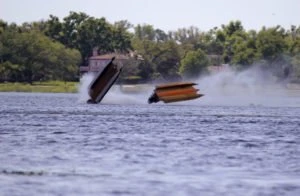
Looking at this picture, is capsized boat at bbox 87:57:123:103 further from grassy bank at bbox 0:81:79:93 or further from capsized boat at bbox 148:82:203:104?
grassy bank at bbox 0:81:79:93

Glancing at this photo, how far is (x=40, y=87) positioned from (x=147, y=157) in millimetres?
139319

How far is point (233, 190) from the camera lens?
102 ft

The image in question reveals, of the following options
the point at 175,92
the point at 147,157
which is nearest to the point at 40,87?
the point at 175,92

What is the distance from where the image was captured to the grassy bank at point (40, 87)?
573 ft

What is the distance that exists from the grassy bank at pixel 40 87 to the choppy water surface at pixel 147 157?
110 metres

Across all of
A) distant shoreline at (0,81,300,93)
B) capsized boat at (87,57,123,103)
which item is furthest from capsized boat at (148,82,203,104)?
distant shoreline at (0,81,300,93)

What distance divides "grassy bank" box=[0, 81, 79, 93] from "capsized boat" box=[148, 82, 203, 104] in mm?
83085

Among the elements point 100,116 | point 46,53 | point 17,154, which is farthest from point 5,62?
point 17,154

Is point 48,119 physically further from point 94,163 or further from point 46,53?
point 46,53

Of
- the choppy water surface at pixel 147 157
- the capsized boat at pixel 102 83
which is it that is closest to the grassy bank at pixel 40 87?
the capsized boat at pixel 102 83

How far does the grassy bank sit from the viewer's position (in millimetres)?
174750

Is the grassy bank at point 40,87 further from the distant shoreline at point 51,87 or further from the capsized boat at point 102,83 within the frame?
the capsized boat at point 102,83

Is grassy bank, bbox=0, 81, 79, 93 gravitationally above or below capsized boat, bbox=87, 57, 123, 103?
below

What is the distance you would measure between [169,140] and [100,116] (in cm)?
2277
